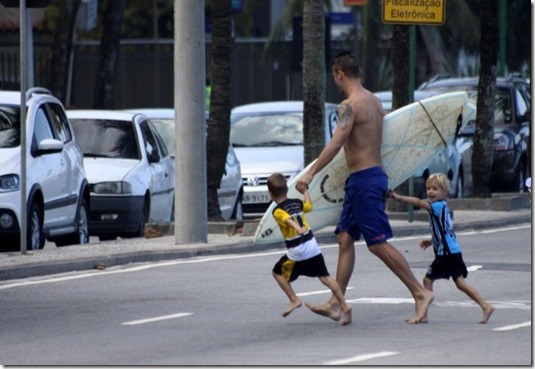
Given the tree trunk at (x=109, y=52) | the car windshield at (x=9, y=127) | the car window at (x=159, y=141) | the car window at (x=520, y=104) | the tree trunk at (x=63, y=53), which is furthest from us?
the tree trunk at (x=109, y=52)

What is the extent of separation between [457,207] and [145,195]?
17.9 feet

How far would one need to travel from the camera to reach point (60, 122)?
64.6 feet

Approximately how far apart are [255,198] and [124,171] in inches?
152

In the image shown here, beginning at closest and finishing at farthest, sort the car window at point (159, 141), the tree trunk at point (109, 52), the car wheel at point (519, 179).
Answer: the car window at point (159, 141) < the car wheel at point (519, 179) < the tree trunk at point (109, 52)

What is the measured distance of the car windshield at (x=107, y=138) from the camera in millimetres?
21812

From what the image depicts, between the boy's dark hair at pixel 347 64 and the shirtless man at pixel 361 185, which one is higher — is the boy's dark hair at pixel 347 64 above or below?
above

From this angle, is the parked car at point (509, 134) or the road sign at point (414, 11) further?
the parked car at point (509, 134)

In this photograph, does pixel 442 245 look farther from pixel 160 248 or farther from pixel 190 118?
pixel 190 118

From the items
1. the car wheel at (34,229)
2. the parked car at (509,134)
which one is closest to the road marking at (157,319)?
the car wheel at (34,229)

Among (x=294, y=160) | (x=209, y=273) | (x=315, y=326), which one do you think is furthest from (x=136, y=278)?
(x=294, y=160)

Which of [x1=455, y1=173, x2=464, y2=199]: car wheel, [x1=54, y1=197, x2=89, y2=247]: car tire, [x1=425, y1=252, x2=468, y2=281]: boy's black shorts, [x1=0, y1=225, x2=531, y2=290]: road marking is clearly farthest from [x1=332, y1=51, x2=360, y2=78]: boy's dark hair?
[x1=455, y1=173, x2=464, y2=199]: car wheel

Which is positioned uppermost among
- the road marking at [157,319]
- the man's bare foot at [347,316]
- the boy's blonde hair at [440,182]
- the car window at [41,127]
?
the car window at [41,127]

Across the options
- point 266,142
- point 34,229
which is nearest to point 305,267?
point 34,229

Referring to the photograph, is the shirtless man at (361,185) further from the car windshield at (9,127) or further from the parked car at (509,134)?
the parked car at (509,134)
